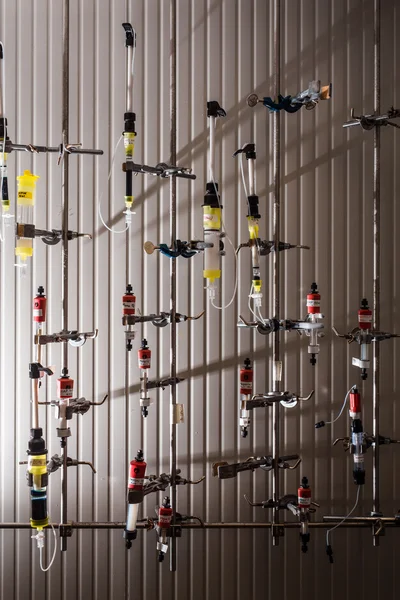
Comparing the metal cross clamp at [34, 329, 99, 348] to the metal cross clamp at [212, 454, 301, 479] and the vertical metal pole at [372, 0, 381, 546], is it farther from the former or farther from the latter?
the vertical metal pole at [372, 0, 381, 546]

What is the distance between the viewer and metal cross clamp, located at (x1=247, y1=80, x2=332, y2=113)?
1768 mm

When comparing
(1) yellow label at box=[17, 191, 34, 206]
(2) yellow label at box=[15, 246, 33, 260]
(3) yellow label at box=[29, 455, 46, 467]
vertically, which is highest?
(1) yellow label at box=[17, 191, 34, 206]

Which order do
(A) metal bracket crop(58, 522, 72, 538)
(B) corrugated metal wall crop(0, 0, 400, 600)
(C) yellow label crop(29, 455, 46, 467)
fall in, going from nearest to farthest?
(C) yellow label crop(29, 455, 46, 467) < (A) metal bracket crop(58, 522, 72, 538) < (B) corrugated metal wall crop(0, 0, 400, 600)

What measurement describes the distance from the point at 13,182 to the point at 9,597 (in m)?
1.73

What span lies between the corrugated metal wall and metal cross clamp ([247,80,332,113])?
0.77 ft

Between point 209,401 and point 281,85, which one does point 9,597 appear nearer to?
point 209,401

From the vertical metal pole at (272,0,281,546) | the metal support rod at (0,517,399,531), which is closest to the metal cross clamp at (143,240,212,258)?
the vertical metal pole at (272,0,281,546)

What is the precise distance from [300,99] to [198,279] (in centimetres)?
81

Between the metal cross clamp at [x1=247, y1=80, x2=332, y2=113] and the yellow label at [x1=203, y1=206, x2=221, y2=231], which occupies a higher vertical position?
the metal cross clamp at [x1=247, y1=80, x2=332, y2=113]

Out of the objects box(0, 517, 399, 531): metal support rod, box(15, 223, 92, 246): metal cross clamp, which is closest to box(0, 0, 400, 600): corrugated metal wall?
box(0, 517, 399, 531): metal support rod

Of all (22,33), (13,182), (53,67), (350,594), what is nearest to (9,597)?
(350,594)

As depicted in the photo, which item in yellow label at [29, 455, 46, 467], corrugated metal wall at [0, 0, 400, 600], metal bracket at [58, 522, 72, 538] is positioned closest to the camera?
yellow label at [29, 455, 46, 467]

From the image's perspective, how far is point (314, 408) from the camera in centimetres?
207

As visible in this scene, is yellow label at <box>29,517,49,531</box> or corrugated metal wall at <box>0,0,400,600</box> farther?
corrugated metal wall at <box>0,0,400,600</box>
